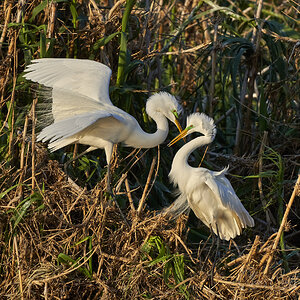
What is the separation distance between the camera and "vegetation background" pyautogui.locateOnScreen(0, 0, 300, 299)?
322 centimetres

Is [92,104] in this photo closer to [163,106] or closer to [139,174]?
[163,106]

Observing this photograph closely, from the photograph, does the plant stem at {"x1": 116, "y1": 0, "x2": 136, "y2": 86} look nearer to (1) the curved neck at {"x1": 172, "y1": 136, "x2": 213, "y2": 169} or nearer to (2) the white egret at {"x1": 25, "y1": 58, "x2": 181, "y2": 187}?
(2) the white egret at {"x1": 25, "y1": 58, "x2": 181, "y2": 187}

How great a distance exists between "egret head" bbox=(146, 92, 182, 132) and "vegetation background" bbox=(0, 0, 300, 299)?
0.42 feet

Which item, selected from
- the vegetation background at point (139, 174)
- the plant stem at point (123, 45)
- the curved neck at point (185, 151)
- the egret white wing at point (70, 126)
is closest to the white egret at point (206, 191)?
the curved neck at point (185, 151)

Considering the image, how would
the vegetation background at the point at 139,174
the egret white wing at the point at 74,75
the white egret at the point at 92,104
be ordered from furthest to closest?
the egret white wing at the point at 74,75 < the white egret at the point at 92,104 < the vegetation background at the point at 139,174

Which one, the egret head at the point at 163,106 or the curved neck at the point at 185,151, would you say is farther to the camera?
the egret head at the point at 163,106

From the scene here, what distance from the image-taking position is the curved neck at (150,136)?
407cm

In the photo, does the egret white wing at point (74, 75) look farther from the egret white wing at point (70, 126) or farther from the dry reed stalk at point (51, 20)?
the egret white wing at point (70, 126)

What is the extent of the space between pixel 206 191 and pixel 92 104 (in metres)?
0.85

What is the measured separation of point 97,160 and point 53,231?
847 mm

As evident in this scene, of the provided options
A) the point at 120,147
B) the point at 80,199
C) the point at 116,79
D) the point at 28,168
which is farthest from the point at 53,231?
the point at 116,79

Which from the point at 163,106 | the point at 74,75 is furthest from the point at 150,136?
the point at 74,75

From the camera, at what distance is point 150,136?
411 centimetres

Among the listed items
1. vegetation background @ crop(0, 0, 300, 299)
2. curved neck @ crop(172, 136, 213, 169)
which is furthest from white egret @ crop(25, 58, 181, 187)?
curved neck @ crop(172, 136, 213, 169)
